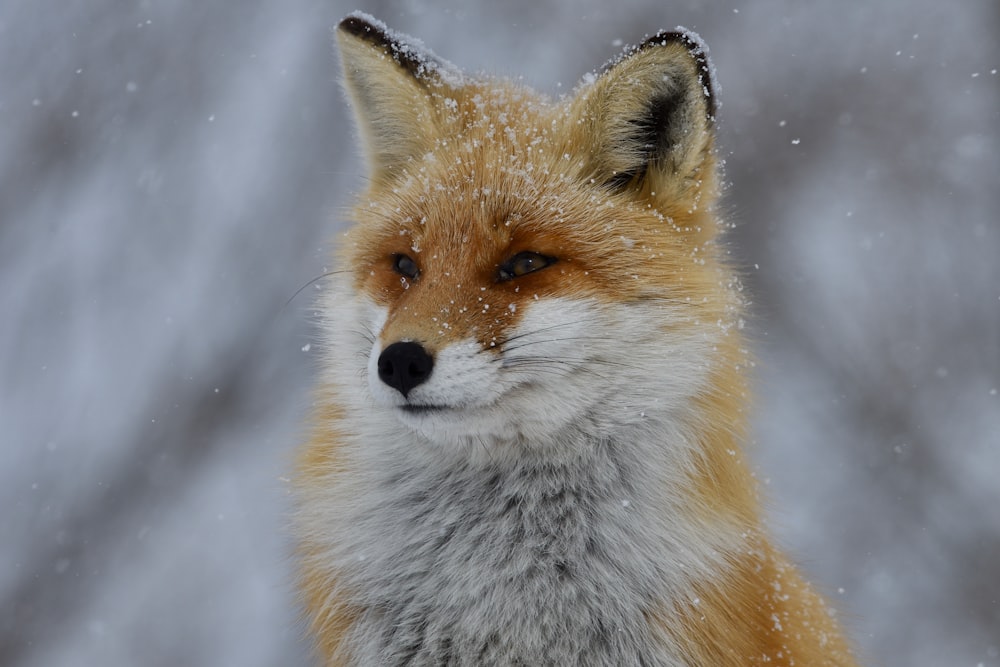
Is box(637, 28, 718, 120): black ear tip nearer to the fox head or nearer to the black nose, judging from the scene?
the fox head

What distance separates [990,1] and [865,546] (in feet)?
11.4

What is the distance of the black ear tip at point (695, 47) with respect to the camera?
265 cm

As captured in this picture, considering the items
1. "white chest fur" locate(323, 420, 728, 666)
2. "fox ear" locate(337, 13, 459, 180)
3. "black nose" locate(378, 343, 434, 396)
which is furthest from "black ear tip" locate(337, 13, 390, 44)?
"white chest fur" locate(323, 420, 728, 666)

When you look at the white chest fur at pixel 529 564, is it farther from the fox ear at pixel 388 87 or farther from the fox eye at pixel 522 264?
the fox ear at pixel 388 87

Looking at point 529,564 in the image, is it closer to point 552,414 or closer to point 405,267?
point 552,414

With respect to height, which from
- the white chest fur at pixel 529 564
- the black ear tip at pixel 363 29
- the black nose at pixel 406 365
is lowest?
the white chest fur at pixel 529 564

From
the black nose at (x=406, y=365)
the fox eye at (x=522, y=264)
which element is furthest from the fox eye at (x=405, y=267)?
the black nose at (x=406, y=365)

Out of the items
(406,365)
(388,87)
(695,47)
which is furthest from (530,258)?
(388,87)

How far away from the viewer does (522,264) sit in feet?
8.70

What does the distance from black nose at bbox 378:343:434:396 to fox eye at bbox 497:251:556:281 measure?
16.2 inches

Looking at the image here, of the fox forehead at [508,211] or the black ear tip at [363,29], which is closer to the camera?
the fox forehead at [508,211]

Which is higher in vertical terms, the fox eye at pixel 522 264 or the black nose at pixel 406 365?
the fox eye at pixel 522 264

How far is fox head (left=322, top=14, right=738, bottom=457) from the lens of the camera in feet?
8.11

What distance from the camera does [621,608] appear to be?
2.46 m
